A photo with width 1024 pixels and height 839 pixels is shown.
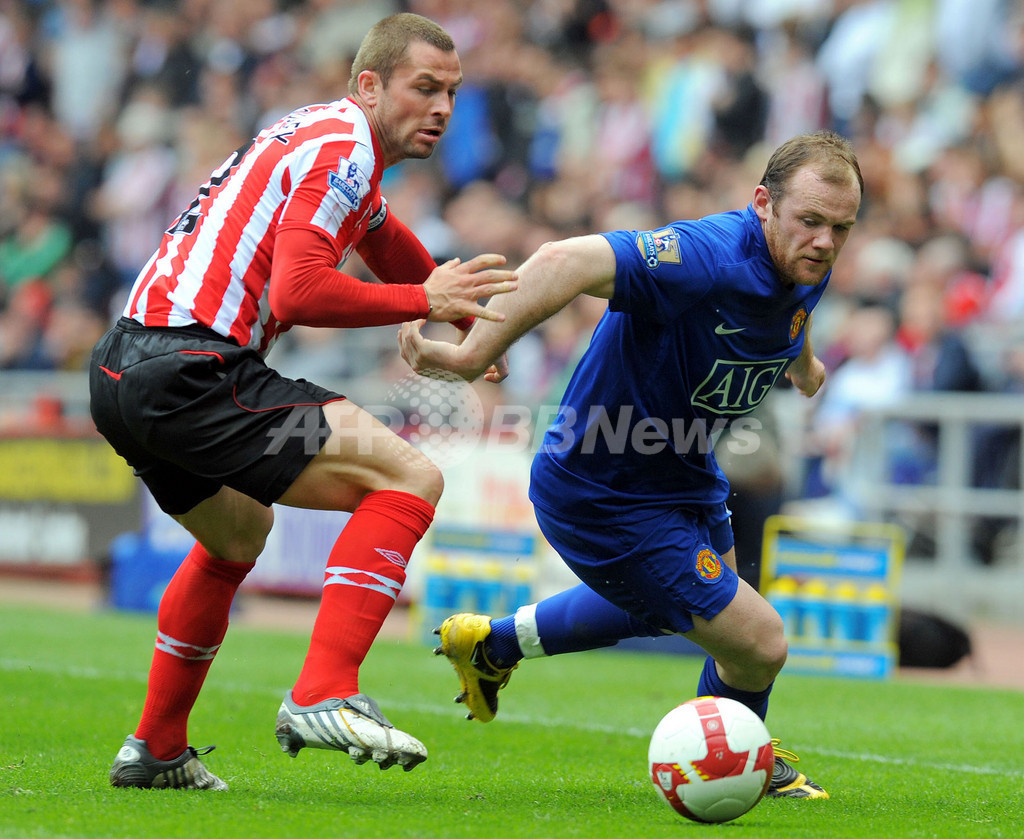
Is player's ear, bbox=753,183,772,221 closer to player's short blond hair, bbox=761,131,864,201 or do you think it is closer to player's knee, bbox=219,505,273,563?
player's short blond hair, bbox=761,131,864,201

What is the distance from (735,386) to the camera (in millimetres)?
4703

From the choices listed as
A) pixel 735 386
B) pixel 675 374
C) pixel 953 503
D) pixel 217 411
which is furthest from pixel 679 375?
pixel 953 503

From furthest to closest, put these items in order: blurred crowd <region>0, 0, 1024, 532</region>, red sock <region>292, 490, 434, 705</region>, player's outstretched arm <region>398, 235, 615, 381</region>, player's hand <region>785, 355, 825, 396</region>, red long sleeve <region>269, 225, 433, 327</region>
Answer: blurred crowd <region>0, 0, 1024, 532</region> < player's hand <region>785, 355, 825, 396</region> < player's outstretched arm <region>398, 235, 615, 381</region> < red sock <region>292, 490, 434, 705</region> < red long sleeve <region>269, 225, 433, 327</region>

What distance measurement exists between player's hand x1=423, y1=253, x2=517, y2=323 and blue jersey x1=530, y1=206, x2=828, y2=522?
409 mm

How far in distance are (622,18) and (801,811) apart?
1329 cm

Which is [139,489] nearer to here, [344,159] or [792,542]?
[792,542]

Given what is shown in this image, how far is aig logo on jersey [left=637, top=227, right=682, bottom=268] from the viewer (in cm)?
432

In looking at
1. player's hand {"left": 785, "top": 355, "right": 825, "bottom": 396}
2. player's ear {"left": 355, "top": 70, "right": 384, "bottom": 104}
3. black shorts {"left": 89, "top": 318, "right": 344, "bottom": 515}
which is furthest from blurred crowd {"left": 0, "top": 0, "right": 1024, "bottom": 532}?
black shorts {"left": 89, "top": 318, "right": 344, "bottom": 515}

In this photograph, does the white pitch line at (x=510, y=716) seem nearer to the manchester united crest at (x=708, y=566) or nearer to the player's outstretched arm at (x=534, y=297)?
the manchester united crest at (x=708, y=566)

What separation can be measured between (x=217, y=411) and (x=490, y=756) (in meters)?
2.19

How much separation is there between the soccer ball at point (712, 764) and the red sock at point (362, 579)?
3.13 feet

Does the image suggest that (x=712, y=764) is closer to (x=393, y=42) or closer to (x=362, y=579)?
(x=362, y=579)

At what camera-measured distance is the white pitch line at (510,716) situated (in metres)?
5.68

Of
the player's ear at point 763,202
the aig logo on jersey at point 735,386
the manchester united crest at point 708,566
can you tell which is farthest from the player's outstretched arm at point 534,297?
the manchester united crest at point 708,566
